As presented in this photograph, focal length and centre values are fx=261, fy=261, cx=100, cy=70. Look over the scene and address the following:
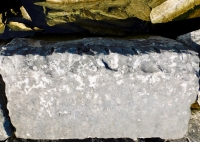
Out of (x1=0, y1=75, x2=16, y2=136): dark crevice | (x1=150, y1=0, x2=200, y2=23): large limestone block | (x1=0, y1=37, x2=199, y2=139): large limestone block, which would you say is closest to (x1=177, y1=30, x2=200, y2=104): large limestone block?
(x1=0, y1=37, x2=199, y2=139): large limestone block

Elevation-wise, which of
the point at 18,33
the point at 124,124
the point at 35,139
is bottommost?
the point at 35,139

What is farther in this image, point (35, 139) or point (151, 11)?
point (151, 11)

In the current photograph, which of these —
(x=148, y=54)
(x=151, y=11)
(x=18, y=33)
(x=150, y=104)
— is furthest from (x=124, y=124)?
(x=18, y=33)

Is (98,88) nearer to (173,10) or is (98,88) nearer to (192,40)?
(192,40)

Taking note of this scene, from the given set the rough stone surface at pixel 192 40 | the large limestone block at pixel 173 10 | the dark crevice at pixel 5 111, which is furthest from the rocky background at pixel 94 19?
the dark crevice at pixel 5 111

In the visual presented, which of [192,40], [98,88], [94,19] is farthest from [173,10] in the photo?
[98,88]

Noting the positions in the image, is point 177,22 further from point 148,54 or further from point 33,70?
point 33,70

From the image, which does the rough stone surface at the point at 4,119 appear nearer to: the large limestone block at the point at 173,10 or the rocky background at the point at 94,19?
the rocky background at the point at 94,19
